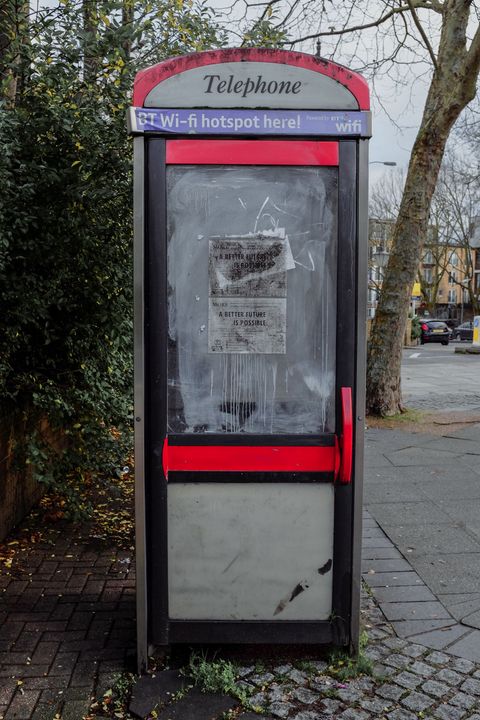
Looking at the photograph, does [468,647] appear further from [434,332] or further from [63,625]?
[434,332]

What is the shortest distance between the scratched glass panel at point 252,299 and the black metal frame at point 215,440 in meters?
0.06

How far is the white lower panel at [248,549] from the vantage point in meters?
3.20

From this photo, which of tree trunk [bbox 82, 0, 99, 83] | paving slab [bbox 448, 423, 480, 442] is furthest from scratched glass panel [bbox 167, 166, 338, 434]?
paving slab [bbox 448, 423, 480, 442]

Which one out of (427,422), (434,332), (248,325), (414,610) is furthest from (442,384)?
(434,332)

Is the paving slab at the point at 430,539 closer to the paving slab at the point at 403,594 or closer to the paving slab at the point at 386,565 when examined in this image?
the paving slab at the point at 386,565

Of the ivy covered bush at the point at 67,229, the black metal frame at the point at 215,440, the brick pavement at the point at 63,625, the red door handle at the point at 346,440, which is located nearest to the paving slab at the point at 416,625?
the black metal frame at the point at 215,440

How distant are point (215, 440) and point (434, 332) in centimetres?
4222

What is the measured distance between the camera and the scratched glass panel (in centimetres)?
314

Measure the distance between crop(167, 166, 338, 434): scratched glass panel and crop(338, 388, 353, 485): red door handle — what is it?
0.34ft

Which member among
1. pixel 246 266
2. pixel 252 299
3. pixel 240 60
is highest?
pixel 240 60

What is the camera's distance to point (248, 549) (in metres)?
3.22

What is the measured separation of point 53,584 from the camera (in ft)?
13.9

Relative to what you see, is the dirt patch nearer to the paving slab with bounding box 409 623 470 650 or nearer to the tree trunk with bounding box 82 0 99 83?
the paving slab with bounding box 409 623 470 650

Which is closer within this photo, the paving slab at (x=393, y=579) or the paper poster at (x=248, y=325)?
the paper poster at (x=248, y=325)
